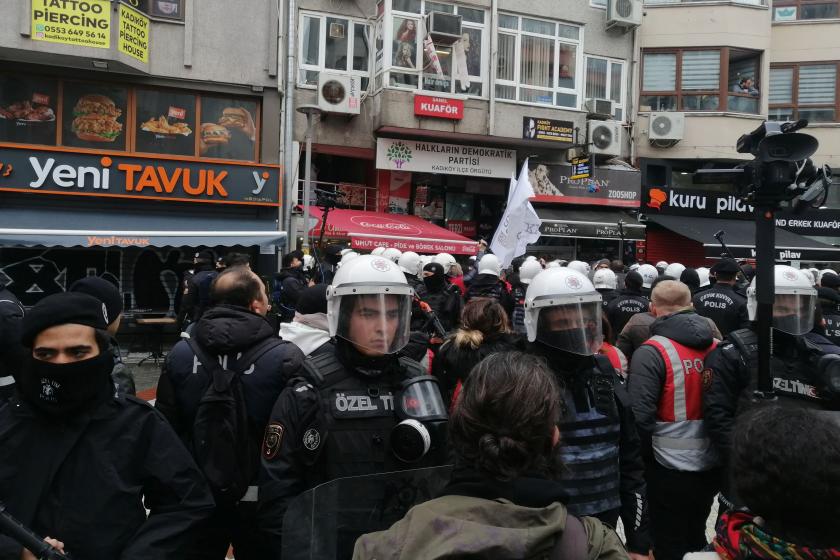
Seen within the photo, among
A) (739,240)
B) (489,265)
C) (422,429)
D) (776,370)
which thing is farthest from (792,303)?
(739,240)

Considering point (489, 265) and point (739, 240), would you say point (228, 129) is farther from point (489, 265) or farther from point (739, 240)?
point (739, 240)

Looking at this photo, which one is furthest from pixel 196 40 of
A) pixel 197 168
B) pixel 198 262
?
pixel 198 262

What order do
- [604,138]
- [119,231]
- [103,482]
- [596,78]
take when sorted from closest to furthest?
1. [103,482]
2. [119,231]
3. [604,138]
4. [596,78]

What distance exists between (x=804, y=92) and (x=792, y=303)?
868 inches

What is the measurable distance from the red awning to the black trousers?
11.9 metres

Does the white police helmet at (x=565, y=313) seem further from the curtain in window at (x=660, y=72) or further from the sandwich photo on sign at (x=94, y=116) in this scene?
the curtain in window at (x=660, y=72)

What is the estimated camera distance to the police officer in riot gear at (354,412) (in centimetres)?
254

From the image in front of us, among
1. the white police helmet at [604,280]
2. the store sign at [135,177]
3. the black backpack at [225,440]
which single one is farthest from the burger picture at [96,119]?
the black backpack at [225,440]

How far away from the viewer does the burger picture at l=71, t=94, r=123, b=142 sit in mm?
14953

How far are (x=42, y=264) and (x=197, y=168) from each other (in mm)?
3592

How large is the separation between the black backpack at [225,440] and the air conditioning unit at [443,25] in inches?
589

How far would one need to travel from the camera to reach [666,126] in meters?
20.2

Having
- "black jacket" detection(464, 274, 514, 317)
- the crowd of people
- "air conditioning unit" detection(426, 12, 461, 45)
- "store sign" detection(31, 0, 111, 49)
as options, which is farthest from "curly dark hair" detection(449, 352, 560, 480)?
"air conditioning unit" detection(426, 12, 461, 45)

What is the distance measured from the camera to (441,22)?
54.7ft
